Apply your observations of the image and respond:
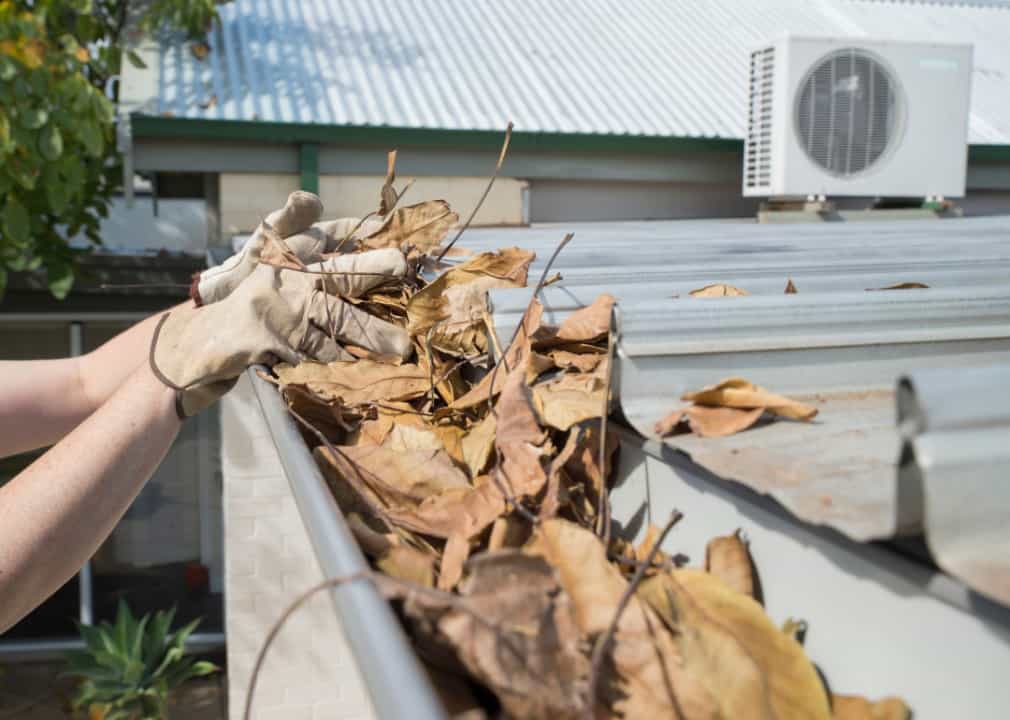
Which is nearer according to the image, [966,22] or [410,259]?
[410,259]

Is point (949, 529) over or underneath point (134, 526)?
over

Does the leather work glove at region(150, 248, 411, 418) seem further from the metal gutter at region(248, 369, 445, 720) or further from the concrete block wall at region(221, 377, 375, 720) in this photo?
the concrete block wall at region(221, 377, 375, 720)

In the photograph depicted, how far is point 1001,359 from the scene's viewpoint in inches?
49.9

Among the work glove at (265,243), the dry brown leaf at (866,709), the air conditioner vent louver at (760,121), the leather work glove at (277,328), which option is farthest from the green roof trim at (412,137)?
the dry brown leaf at (866,709)

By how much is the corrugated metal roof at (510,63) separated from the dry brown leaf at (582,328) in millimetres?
4515

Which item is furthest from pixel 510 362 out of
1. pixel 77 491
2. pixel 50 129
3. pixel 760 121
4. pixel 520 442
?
pixel 760 121

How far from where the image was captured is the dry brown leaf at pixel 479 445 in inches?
45.5

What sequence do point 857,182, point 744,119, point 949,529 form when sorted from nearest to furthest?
point 949,529
point 857,182
point 744,119

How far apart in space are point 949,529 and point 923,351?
2.03ft

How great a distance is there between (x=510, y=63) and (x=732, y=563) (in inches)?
258

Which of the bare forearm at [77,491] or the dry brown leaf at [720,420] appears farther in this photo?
the bare forearm at [77,491]

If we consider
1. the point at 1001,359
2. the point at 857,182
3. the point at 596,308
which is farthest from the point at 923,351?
the point at 857,182

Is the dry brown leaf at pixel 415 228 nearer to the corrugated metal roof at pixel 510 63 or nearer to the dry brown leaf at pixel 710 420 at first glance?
the dry brown leaf at pixel 710 420

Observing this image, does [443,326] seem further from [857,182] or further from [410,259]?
[857,182]
